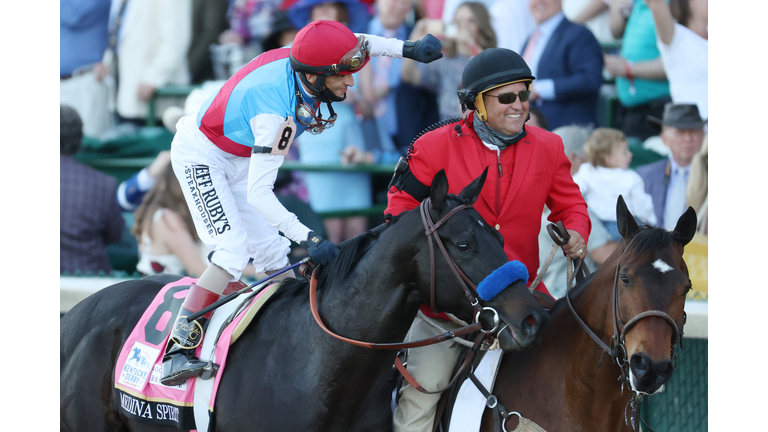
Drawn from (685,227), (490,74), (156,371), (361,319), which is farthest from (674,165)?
(156,371)

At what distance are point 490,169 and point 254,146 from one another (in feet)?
3.35

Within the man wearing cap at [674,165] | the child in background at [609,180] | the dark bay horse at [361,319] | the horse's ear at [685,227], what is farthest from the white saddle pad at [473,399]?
the man wearing cap at [674,165]

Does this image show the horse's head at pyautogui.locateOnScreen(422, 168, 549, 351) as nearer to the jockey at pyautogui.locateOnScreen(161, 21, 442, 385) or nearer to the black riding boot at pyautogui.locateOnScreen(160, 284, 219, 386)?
the jockey at pyautogui.locateOnScreen(161, 21, 442, 385)

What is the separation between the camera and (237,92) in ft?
11.6

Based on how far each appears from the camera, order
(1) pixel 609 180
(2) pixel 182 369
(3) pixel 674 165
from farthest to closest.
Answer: (3) pixel 674 165 → (1) pixel 609 180 → (2) pixel 182 369

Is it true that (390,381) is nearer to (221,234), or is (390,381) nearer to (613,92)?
(221,234)

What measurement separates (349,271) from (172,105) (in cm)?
499

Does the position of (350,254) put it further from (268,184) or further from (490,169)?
(490,169)

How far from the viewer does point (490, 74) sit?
10.9 ft

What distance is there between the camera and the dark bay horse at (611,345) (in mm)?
2682

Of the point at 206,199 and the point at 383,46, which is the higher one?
the point at 383,46

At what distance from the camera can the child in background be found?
19.2 feet

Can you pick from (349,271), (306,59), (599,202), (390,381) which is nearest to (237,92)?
(306,59)

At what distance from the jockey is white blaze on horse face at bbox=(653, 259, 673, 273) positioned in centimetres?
125
